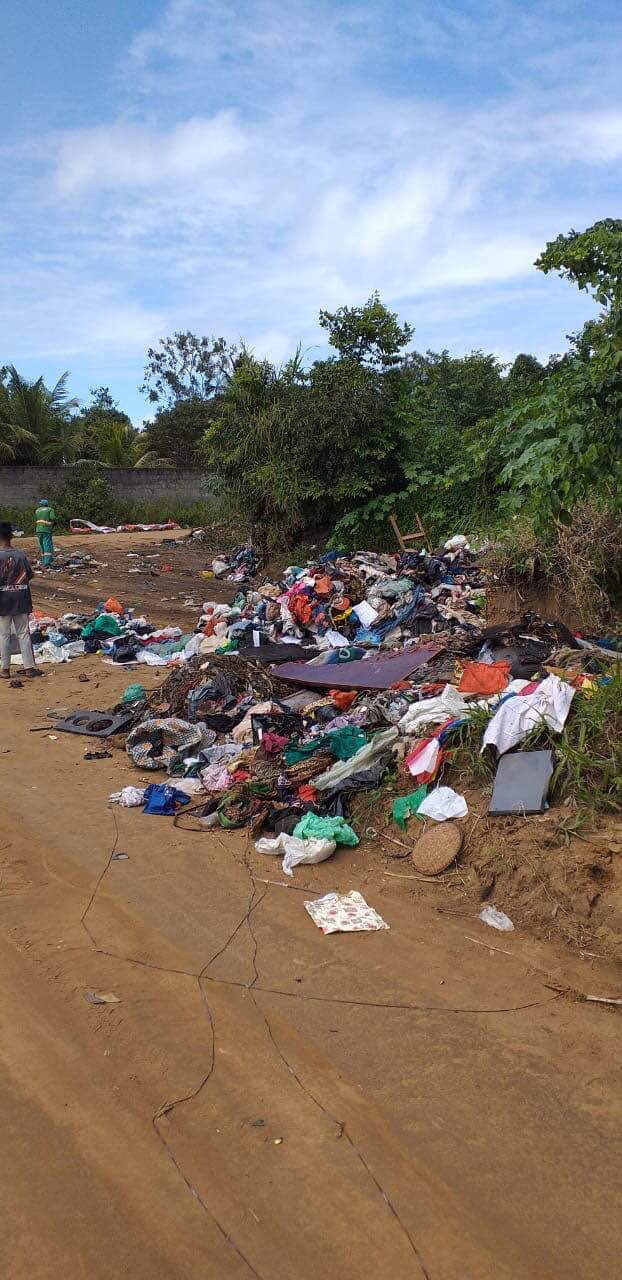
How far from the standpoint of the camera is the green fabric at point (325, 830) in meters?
4.69

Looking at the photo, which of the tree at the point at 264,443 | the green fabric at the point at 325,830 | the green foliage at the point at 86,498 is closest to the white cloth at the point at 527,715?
the green fabric at the point at 325,830

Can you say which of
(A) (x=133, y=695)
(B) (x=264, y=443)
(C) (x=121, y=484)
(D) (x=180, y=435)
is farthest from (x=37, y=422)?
(A) (x=133, y=695)

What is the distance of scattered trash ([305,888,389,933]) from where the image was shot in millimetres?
3842

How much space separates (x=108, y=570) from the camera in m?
17.3

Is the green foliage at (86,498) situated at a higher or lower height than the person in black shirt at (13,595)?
higher

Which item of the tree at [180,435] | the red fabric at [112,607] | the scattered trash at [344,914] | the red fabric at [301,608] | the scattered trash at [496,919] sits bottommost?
the scattered trash at [496,919]

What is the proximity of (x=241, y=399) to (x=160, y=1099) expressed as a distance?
1398 cm

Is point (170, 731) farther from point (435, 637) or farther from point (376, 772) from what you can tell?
point (435, 637)

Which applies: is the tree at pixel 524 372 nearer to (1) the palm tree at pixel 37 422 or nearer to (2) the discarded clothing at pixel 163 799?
(1) the palm tree at pixel 37 422

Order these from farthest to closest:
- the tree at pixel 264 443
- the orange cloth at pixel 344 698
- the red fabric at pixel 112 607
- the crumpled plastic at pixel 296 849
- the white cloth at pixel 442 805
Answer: the tree at pixel 264 443 → the red fabric at pixel 112 607 → the orange cloth at pixel 344 698 → the white cloth at pixel 442 805 → the crumpled plastic at pixel 296 849

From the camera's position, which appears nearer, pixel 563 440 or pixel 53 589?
pixel 563 440

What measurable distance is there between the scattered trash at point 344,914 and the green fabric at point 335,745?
1465 mm

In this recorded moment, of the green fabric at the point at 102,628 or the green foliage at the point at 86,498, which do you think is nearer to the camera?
the green fabric at the point at 102,628

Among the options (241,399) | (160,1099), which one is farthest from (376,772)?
(241,399)
